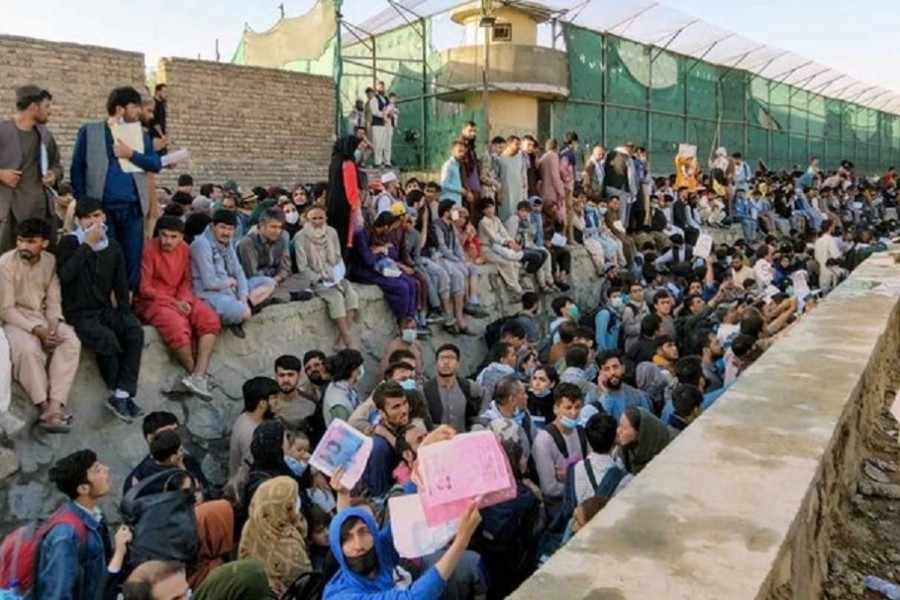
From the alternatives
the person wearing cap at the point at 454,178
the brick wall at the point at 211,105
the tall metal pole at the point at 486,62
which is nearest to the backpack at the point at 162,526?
the person wearing cap at the point at 454,178

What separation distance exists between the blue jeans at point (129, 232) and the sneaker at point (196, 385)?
2.41ft

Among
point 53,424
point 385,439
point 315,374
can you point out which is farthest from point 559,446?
point 53,424

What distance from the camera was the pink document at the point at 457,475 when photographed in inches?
102

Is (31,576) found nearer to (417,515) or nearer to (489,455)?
(417,515)

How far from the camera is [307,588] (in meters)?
3.27

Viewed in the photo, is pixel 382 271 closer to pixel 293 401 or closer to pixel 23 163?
pixel 293 401

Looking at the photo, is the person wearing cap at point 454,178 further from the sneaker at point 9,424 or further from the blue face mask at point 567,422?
the sneaker at point 9,424

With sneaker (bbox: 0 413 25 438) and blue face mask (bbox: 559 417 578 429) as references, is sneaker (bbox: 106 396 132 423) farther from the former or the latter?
blue face mask (bbox: 559 417 578 429)

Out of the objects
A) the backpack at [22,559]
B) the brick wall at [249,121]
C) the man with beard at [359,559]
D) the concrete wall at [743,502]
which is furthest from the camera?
the brick wall at [249,121]

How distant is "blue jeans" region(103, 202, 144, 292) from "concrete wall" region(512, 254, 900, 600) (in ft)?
13.1

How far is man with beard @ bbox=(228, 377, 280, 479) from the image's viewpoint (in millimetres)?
5012

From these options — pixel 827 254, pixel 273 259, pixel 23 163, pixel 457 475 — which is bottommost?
pixel 457 475

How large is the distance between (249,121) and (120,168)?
704 centimetres

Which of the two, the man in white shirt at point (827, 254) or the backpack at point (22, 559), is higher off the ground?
the man in white shirt at point (827, 254)
